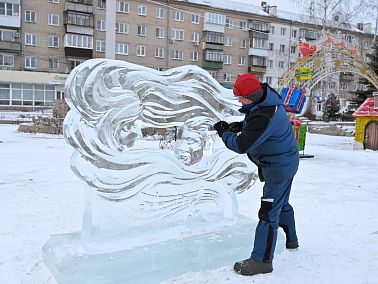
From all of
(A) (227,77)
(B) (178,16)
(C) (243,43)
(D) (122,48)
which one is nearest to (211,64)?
(A) (227,77)

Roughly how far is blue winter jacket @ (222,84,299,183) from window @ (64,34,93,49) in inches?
1162

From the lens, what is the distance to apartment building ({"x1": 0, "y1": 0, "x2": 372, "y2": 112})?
29.4 m

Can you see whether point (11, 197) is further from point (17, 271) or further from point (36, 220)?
point (17, 271)

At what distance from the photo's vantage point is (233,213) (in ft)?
12.3

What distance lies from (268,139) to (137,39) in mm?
31336

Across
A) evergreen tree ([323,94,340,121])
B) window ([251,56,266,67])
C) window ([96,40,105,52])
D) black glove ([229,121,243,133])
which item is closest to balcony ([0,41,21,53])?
window ([96,40,105,52])

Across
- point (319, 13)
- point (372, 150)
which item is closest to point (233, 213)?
point (372, 150)

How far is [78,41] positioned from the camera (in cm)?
3047

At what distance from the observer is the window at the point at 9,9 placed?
28250mm

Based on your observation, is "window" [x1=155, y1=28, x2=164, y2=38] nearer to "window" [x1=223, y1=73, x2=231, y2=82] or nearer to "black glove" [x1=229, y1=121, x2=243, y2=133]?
"window" [x1=223, y1=73, x2=231, y2=82]

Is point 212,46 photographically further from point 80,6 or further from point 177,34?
point 80,6

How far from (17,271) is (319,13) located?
30.5m

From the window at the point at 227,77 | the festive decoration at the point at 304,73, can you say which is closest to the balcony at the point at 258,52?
the window at the point at 227,77

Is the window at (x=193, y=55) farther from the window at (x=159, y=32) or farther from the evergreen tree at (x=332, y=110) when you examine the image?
the evergreen tree at (x=332, y=110)
